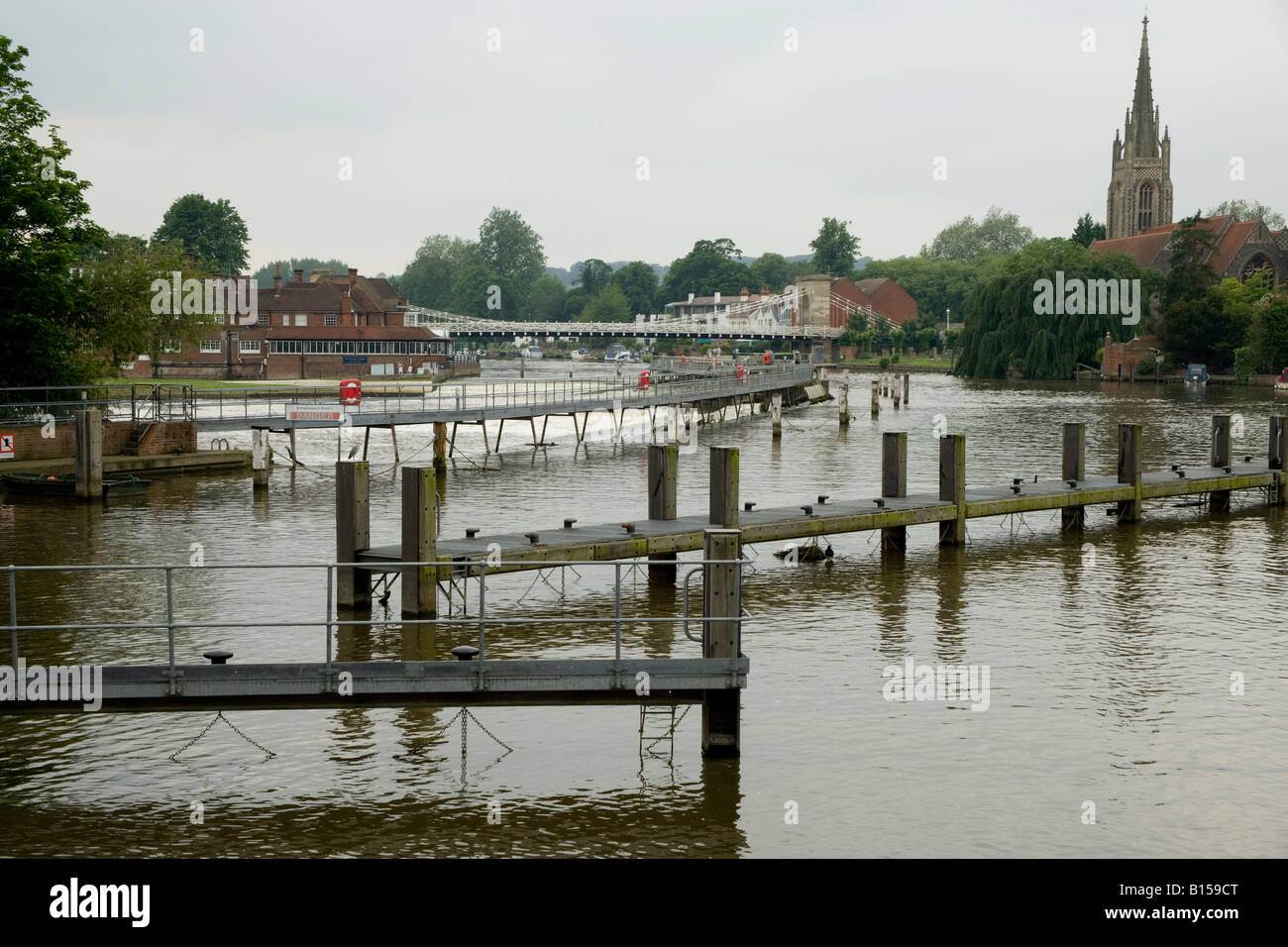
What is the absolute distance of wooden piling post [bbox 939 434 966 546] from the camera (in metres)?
30.5

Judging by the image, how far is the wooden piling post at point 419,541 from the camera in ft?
72.7

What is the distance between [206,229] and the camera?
490 feet

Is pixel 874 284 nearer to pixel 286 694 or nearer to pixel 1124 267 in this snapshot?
pixel 1124 267

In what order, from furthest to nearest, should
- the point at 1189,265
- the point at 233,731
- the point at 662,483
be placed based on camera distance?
the point at 1189,265, the point at 662,483, the point at 233,731

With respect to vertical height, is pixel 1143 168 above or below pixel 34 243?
above

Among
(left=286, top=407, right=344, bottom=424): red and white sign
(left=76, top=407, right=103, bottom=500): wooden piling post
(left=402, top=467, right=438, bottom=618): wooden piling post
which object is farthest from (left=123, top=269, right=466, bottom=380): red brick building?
(left=402, top=467, right=438, bottom=618): wooden piling post

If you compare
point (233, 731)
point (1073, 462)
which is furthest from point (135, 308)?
point (233, 731)

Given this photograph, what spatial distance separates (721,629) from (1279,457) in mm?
28715

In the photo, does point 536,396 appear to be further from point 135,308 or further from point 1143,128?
point 1143,128

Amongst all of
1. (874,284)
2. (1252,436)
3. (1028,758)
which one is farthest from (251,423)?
(874,284)

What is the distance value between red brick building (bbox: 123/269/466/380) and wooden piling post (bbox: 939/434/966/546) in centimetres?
9063

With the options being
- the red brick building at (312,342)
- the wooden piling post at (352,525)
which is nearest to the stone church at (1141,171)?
the red brick building at (312,342)

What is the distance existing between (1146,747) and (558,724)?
23.7 feet

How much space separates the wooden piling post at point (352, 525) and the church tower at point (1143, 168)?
180m
